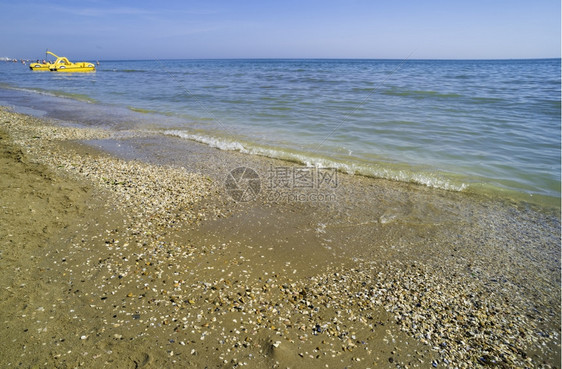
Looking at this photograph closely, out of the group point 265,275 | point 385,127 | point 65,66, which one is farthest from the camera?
point 65,66

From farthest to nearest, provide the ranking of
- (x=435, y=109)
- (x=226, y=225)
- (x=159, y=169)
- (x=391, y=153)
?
(x=435, y=109)
(x=391, y=153)
(x=159, y=169)
(x=226, y=225)

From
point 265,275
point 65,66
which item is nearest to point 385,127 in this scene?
point 265,275

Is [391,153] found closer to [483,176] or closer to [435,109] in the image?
[483,176]

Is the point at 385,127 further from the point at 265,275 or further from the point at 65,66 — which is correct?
the point at 65,66

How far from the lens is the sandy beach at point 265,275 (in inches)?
131

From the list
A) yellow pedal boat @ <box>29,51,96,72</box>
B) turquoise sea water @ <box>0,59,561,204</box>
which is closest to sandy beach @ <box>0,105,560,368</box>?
turquoise sea water @ <box>0,59,561,204</box>

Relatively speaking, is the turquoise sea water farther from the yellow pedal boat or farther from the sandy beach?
the yellow pedal boat

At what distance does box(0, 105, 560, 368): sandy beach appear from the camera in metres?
3.32

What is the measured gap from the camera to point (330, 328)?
3.60 metres

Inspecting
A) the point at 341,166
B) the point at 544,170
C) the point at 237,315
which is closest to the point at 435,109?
the point at 544,170

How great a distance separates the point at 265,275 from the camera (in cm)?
447

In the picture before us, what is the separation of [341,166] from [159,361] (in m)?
7.34

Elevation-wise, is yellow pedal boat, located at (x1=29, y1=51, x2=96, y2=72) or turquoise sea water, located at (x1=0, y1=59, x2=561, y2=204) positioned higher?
yellow pedal boat, located at (x1=29, y1=51, x2=96, y2=72)

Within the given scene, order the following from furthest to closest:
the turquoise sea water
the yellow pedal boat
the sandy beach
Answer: the yellow pedal boat < the turquoise sea water < the sandy beach
